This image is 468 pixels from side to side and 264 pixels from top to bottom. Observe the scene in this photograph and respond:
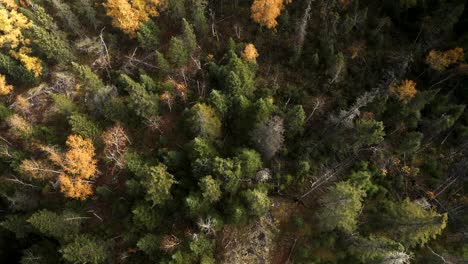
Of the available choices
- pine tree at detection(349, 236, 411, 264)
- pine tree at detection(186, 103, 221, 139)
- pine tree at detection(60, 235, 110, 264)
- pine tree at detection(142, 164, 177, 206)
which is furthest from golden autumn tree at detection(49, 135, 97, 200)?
pine tree at detection(349, 236, 411, 264)

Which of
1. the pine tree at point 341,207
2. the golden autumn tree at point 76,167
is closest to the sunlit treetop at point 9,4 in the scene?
the golden autumn tree at point 76,167

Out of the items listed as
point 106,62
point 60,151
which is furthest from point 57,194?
point 106,62

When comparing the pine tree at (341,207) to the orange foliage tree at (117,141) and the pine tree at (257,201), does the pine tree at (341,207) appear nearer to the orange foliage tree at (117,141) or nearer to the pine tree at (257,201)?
the pine tree at (257,201)

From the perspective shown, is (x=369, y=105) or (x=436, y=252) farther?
(x=369, y=105)

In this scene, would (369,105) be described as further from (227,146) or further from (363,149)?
(227,146)

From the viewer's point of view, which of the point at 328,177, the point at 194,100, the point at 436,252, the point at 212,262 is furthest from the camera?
the point at 194,100

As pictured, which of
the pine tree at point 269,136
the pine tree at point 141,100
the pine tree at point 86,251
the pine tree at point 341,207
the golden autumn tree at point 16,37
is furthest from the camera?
the golden autumn tree at point 16,37

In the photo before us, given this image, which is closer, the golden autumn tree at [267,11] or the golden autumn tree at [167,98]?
the golden autumn tree at [167,98]
